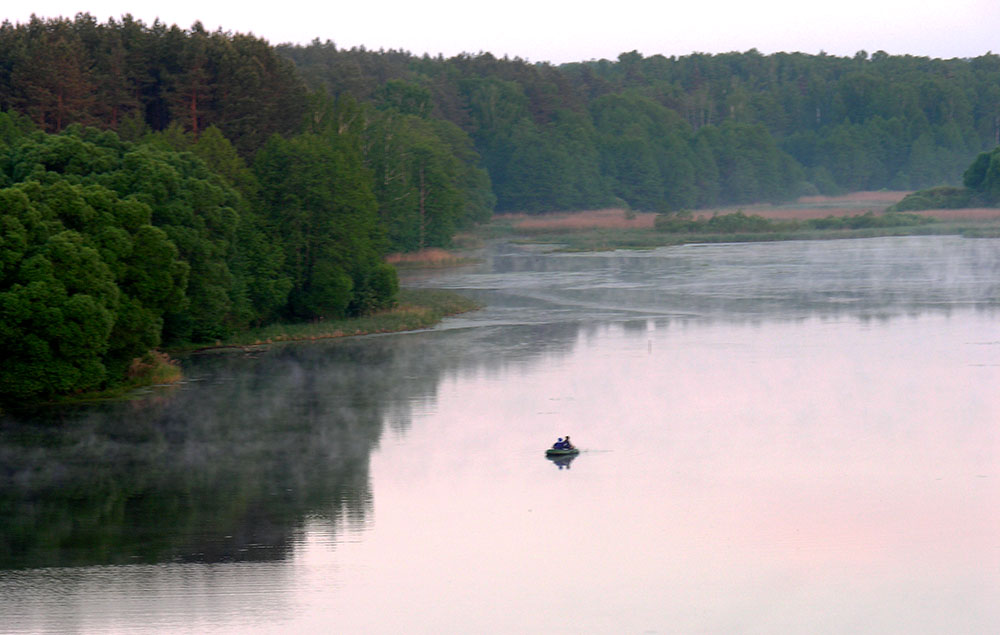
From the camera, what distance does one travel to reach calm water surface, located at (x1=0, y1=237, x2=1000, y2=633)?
89.9 feet

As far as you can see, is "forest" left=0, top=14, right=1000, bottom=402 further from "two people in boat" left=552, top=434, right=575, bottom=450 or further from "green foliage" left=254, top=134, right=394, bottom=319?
"two people in boat" left=552, top=434, right=575, bottom=450

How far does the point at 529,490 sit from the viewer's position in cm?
3722

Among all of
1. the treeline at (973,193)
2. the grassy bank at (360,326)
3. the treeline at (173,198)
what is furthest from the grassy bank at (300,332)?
the treeline at (973,193)

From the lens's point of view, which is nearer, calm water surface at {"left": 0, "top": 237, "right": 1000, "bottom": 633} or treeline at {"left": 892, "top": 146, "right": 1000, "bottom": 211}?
calm water surface at {"left": 0, "top": 237, "right": 1000, "bottom": 633}

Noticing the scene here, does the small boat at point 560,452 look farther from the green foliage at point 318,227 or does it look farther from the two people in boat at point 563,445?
the green foliage at point 318,227

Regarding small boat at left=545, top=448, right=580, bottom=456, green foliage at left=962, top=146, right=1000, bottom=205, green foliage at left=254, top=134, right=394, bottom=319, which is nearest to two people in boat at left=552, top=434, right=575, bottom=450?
small boat at left=545, top=448, right=580, bottom=456

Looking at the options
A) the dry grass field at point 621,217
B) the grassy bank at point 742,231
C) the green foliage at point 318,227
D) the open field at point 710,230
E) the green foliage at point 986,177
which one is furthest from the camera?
the dry grass field at point 621,217

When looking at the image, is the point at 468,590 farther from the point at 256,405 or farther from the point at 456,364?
the point at 456,364

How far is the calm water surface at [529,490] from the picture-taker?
27406mm

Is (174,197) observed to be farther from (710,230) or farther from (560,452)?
(710,230)

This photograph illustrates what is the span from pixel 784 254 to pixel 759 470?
303 ft

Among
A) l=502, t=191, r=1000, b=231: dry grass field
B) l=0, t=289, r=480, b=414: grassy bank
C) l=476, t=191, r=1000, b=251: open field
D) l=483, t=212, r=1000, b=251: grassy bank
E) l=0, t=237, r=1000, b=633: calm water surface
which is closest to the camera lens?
l=0, t=237, r=1000, b=633: calm water surface

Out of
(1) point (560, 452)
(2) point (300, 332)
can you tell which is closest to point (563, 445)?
(1) point (560, 452)

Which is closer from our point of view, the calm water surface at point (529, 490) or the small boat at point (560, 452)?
the calm water surface at point (529, 490)
